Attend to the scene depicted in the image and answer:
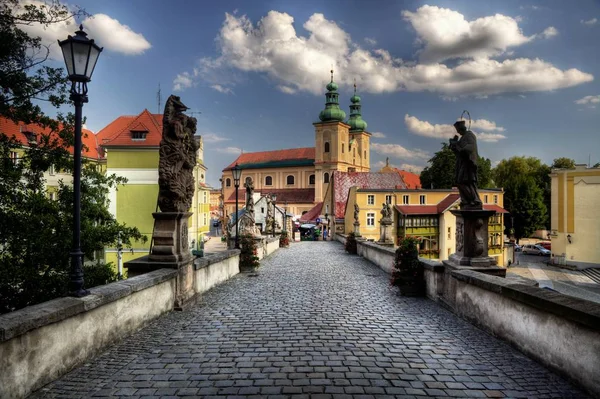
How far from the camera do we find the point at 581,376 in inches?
157

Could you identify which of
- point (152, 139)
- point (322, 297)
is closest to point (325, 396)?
point (322, 297)

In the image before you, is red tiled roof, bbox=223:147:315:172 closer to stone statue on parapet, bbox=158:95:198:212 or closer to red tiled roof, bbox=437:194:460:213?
red tiled roof, bbox=437:194:460:213

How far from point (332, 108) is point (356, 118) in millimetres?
11571

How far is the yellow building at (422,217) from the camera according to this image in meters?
46.9

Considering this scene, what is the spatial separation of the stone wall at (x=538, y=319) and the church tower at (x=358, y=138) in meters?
87.0

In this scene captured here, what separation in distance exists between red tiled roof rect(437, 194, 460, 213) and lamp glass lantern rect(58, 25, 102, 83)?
45612 mm

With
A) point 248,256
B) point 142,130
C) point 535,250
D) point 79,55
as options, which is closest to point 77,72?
point 79,55

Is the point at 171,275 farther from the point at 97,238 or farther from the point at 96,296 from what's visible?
the point at 97,238

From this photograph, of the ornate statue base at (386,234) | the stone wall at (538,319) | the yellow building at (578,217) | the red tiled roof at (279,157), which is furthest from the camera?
the red tiled roof at (279,157)

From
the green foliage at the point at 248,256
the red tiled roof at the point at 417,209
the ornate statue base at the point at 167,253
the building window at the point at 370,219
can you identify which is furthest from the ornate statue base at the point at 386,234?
the building window at the point at 370,219

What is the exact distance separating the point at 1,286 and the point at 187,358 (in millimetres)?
7776

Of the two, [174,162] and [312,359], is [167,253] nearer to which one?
[174,162]

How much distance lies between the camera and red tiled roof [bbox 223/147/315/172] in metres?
104

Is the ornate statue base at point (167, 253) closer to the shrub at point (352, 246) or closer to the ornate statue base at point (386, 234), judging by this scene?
the ornate statue base at point (386, 234)
